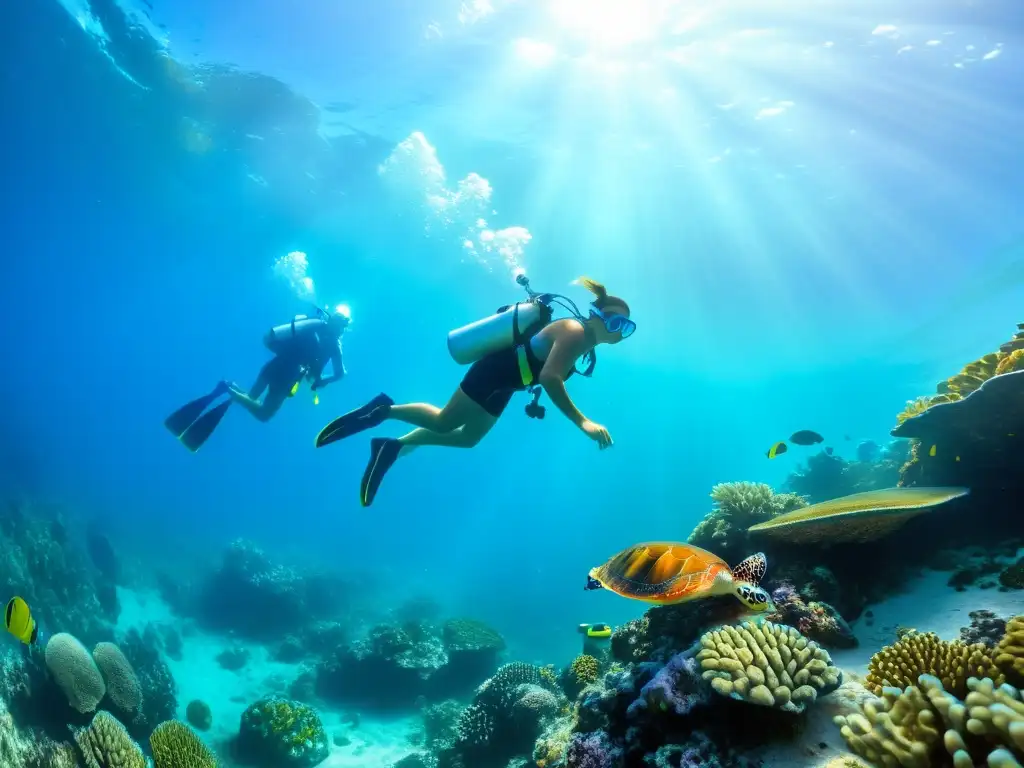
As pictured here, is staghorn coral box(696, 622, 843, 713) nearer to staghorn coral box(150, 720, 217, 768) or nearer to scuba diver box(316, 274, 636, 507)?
scuba diver box(316, 274, 636, 507)

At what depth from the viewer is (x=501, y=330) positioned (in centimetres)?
584

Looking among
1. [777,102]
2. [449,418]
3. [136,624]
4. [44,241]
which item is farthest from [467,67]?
[44,241]

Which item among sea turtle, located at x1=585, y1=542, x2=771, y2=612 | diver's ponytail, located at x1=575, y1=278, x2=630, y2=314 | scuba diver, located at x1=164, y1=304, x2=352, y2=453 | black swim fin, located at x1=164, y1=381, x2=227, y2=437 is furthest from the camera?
scuba diver, located at x1=164, y1=304, x2=352, y2=453

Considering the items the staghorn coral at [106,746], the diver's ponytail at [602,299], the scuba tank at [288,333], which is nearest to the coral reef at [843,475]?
the diver's ponytail at [602,299]

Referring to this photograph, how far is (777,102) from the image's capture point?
19578mm

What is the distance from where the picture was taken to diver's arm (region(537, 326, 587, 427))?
16.1ft

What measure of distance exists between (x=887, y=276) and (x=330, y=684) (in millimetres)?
37816

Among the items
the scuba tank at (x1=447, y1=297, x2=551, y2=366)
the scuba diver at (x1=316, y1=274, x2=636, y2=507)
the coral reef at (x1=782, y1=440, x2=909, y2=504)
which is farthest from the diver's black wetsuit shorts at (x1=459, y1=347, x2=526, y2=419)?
the coral reef at (x1=782, y1=440, x2=909, y2=504)

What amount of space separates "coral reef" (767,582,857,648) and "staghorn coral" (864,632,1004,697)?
723 mm

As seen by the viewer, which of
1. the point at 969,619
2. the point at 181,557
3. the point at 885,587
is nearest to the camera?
the point at 969,619

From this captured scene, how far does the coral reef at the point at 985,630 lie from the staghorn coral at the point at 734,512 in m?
2.62

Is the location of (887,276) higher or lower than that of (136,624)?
higher

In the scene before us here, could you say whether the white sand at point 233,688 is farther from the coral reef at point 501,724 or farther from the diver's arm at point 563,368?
the diver's arm at point 563,368

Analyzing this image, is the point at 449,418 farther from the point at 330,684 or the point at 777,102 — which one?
the point at 777,102
